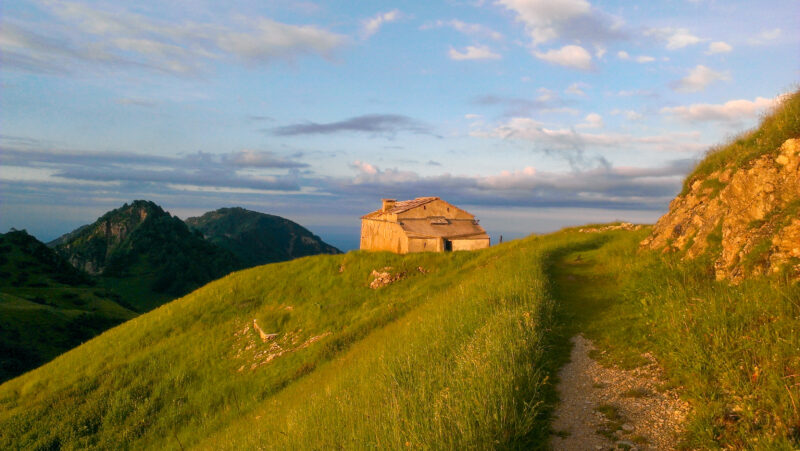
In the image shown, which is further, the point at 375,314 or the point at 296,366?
the point at 375,314

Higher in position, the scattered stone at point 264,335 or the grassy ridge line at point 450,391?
the grassy ridge line at point 450,391

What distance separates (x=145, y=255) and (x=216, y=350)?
516 ft

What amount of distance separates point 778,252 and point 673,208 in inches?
314

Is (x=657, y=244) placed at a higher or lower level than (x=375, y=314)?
higher

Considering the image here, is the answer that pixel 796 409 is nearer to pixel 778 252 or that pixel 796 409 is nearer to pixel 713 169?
pixel 778 252

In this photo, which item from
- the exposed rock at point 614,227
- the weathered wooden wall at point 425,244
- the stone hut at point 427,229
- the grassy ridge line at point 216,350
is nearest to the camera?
the grassy ridge line at point 216,350

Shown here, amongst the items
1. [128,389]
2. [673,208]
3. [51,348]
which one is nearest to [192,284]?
[51,348]

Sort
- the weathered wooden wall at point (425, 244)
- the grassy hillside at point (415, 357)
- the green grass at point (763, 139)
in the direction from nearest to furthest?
1. the grassy hillside at point (415, 357)
2. the green grass at point (763, 139)
3. the weathered wooden wall at point (425, 244)

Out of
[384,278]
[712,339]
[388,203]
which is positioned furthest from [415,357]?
[388,203]

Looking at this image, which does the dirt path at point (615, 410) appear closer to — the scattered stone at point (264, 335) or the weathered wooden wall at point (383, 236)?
the scattered stone at point (264, 335)

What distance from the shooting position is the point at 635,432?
248 inches

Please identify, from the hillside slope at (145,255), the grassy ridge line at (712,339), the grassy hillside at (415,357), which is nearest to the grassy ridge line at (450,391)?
the grassy hillside at (415,357)

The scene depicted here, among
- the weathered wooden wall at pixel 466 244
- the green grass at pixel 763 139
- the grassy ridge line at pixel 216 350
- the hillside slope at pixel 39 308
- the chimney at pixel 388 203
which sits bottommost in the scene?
the hillside slope at pixel 39 308

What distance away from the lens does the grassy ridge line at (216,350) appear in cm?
1859
